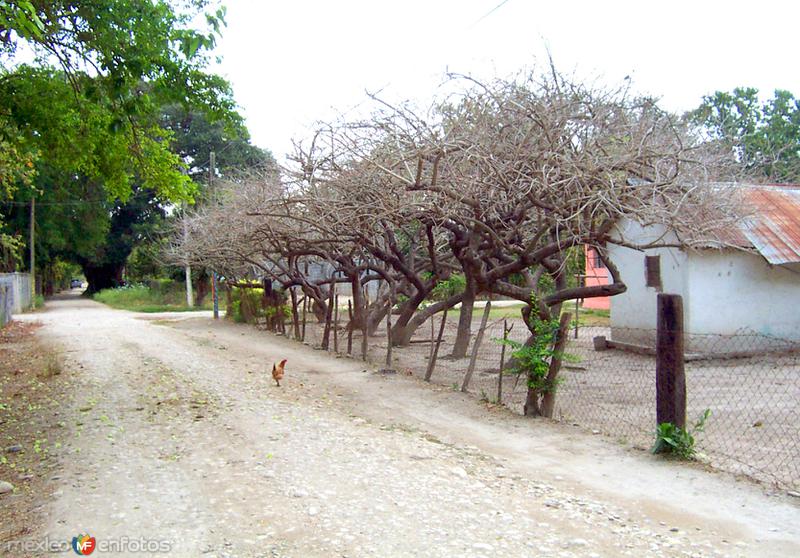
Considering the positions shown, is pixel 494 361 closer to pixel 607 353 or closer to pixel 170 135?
pixel 607 353

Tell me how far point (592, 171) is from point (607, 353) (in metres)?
9.32

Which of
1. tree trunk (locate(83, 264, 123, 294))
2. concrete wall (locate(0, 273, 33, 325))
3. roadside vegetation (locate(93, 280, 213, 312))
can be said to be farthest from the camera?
tree trunk (locate(83, 264, 123, 294))

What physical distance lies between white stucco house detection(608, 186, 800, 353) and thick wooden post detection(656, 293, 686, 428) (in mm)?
8698

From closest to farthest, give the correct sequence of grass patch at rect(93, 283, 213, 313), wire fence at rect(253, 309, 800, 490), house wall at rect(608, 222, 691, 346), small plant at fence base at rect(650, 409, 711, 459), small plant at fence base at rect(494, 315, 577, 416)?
small plant at fence base at rect(650, 409, 711, 459) → wire fence at rect(253, 309, 800, 490) → small plant at fence base at rect(494, 315, 577, 416) → house wall at rect(608, 222, 691, 346) → grass patch at rect(93, 283, 213, 313)

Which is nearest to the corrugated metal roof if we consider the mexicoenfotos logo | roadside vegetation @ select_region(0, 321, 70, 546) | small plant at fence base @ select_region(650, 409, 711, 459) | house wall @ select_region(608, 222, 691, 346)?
house wall @ select_region(608, 222, 691, 346)

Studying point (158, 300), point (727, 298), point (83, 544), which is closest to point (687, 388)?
point (727, 298)

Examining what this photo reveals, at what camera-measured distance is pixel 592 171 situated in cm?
864

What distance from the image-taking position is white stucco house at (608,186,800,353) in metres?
15.6

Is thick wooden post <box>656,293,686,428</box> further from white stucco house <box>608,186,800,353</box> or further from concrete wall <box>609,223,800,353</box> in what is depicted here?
concrete wall <box>609,223,800,353</box>

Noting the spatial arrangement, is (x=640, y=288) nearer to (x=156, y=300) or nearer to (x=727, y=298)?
(x=727, y=298)

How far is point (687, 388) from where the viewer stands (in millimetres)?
11672

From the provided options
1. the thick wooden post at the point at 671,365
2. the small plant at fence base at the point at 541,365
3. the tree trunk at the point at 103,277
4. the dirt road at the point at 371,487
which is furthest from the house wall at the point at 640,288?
the tree trunk at the point at 103,277

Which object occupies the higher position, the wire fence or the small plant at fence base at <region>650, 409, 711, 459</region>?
the small plant at fence base at <region>650, 409, 711, 459</region>

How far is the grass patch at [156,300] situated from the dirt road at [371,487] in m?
28.9
